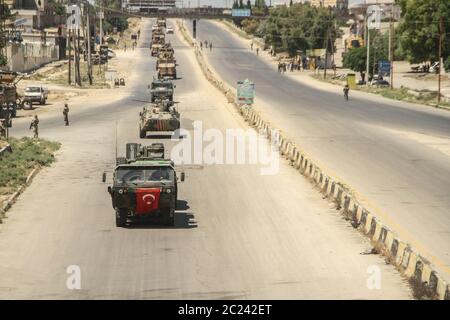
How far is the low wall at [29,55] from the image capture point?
364 feet

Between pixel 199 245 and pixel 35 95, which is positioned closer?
pixel 199 245

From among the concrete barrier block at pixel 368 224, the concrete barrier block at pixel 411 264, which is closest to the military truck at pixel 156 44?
the concrete barrier block at pixel 368 224

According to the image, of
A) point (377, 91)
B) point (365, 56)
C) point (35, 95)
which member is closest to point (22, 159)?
point (35, 95)

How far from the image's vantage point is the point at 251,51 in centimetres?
19238

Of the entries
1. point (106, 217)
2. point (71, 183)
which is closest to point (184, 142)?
point (71, 183)

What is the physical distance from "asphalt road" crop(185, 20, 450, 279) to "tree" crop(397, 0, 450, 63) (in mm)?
14519

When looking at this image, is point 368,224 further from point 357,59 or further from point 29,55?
point 357,59

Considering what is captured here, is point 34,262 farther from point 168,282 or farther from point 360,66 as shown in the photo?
point 360,66

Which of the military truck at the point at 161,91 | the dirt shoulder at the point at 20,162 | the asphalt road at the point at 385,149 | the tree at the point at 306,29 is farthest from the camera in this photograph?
the tree at the point at 306,29

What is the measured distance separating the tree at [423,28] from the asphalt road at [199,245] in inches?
2989

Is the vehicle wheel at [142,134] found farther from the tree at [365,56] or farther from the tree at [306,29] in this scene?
the tree at [306,29]

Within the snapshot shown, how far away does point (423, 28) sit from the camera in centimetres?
11606

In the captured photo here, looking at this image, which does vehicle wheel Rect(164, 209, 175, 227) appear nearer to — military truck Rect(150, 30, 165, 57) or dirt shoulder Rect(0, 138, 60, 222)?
dirt shoulder Rect(0, 138, 60, 222)

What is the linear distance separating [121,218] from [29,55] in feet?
338
